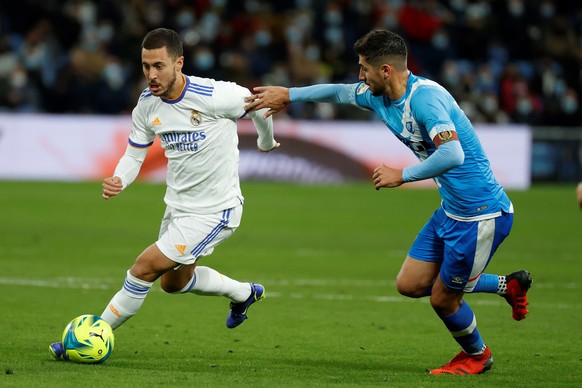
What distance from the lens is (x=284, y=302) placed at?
446 inches

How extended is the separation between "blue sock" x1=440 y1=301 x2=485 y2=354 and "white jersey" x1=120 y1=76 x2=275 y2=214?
1779 millimetres

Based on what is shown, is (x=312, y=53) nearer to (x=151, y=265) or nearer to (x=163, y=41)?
(x=163, y=41)

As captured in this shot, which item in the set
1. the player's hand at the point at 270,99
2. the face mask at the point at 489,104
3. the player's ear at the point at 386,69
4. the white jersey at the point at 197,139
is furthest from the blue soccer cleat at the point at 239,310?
the face mask at the point at 489,104

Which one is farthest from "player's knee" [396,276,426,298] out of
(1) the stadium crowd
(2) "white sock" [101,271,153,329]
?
(1) the stadium crowd

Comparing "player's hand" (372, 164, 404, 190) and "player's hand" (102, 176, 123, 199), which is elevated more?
"player's hand" (372, 164, 404, 190)

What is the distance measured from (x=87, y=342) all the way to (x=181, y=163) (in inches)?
56.1

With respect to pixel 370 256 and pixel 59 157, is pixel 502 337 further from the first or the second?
pixel 59 157

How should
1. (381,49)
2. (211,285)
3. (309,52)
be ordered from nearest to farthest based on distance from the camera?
(381,49) < (211,285) < (309,52)

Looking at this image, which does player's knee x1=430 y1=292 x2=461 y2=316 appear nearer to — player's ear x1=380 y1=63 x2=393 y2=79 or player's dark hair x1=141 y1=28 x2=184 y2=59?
player's ear x1=380 y1=63 x2=393 y2=79

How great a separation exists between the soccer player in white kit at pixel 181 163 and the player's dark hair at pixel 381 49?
44.0 inches

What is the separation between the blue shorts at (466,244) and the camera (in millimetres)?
7672

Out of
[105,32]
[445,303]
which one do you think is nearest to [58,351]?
[445,303]

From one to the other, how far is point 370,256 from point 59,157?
9672 mm

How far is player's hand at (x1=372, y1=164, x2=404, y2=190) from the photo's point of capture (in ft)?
23.5
